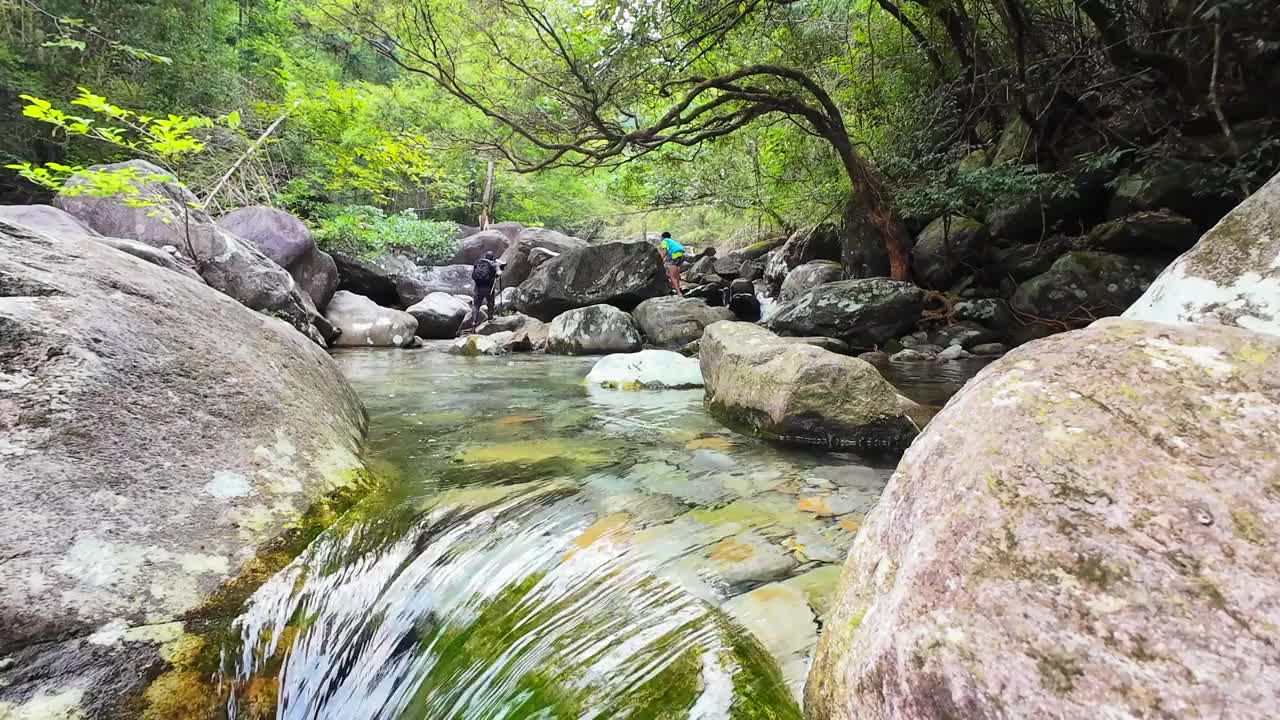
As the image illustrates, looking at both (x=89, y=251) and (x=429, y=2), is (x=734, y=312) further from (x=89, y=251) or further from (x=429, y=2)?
(x=89, y=251)

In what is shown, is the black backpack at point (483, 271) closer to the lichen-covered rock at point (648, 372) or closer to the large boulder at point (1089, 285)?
the lichen-covered rock at point (648, 372)

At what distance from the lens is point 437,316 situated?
43.6ft

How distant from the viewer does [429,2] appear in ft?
20.1

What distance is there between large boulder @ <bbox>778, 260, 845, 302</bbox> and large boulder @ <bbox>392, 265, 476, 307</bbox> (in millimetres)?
7784

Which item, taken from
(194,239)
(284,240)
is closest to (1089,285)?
(194,239)

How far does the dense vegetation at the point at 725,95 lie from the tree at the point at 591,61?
4 cm

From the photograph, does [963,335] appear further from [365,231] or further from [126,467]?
[365,231]

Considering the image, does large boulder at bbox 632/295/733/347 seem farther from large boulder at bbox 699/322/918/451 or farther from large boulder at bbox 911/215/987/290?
large boulder at bbox 699/322/918/451

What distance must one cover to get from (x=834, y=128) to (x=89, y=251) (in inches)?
343

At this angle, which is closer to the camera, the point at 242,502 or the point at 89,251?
the point at 242,502

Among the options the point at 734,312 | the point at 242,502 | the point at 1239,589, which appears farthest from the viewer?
the point at 734,312

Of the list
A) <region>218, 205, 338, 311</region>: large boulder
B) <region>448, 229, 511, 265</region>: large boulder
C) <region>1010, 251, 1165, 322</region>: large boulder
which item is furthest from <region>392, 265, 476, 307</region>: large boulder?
<region>1010, 251, 1165, 322</region>: large boulder

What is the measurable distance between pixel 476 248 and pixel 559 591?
1954 centimetres

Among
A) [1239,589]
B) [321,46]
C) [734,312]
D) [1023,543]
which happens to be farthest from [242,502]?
[321,46]
